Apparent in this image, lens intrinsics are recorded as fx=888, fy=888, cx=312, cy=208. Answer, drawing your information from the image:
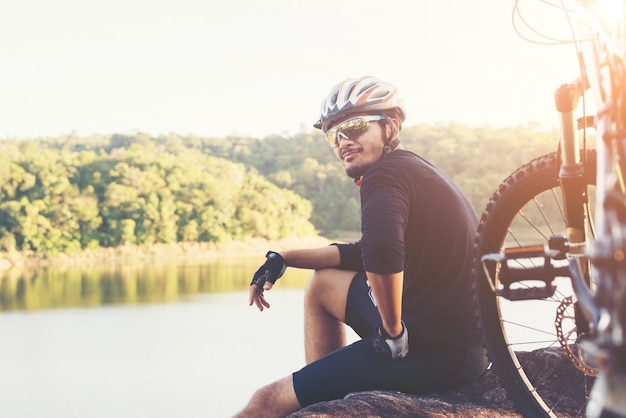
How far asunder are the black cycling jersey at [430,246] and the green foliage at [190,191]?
28.4m

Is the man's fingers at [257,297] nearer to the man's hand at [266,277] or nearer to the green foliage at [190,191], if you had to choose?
the man's hand at [266,277]

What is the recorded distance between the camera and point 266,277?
310 centimetres

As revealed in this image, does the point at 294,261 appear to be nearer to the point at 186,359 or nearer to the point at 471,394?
the point at 471,394

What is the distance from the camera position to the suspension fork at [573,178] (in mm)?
2521

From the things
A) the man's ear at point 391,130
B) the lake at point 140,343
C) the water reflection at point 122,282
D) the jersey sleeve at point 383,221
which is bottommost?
the water reflection at point 122,282

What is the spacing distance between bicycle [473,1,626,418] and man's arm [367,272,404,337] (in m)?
0.27

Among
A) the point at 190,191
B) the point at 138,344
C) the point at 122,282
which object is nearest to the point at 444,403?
the point at 138,344

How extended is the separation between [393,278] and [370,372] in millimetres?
366

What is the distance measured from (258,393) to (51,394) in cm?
1546

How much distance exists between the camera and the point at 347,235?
48.3m

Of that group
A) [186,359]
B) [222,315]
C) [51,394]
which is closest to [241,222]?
[222,315]

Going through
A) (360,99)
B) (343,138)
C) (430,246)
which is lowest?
(430,246)

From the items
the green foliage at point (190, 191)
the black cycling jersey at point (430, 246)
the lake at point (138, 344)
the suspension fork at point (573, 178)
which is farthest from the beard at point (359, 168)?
the green foliage at point (190, 191)

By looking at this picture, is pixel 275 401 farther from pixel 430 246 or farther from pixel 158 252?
pixel 158 252
